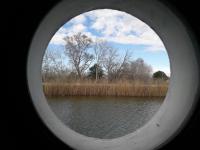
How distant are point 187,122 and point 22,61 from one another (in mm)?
1035

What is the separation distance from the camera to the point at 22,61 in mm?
1763

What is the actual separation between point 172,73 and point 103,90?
349 inches

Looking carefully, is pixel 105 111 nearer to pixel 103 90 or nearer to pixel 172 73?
pixel 103 90

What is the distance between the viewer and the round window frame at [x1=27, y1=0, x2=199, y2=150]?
1.94m

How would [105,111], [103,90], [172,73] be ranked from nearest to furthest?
[172,73] < [103,90] < [105,111]

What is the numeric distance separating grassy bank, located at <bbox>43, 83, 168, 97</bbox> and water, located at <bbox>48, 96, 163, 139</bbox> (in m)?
0.27

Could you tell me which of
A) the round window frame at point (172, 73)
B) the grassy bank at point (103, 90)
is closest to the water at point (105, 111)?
the grassy bank at point (103, 90)

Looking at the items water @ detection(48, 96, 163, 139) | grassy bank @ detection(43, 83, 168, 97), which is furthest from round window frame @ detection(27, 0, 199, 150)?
grassy bank @ detection(43, 83, 168, 97)

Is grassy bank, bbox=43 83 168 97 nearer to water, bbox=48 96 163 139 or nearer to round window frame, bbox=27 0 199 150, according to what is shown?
water, bbox=48 96 163 139

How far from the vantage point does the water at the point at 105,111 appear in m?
9.99

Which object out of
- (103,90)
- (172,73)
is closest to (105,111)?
(103,90)

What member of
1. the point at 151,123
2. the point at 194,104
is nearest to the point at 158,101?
the point at 151,123

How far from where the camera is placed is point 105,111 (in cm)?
1243

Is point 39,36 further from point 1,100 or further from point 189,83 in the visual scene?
point 189,83
